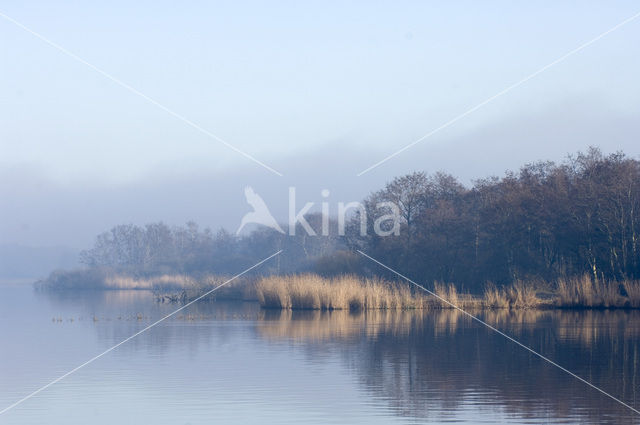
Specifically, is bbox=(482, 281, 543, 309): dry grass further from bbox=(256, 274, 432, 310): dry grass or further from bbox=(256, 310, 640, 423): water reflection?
bbox=(256, 310, 640, 423): water reflection

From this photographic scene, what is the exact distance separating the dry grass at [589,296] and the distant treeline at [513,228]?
2605mm

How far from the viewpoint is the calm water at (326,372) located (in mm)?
14195

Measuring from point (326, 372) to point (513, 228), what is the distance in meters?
28.3

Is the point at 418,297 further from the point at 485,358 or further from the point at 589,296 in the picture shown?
the point at 485,358

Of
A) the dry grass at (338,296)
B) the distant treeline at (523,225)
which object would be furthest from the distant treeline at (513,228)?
the dry grass at (338,296)

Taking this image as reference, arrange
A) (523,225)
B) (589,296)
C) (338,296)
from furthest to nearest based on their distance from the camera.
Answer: (523,225)
(589,296)
(338,296)

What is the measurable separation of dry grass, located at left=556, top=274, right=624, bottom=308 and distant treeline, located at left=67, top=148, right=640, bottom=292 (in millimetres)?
2605

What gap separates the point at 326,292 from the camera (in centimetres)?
3794

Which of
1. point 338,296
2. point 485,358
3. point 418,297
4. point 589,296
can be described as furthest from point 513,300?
point 485,358

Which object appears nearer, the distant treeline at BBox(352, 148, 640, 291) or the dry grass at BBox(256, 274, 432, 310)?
the dry grass at BBox(256, 274, 432, 310)

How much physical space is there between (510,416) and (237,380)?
6285mm

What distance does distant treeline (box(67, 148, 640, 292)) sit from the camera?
41844 millimetres

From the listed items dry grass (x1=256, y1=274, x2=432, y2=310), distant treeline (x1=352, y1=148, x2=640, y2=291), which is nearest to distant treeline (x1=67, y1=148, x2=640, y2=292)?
distant treeline (x1=352, y1=148, x2=640, y2=291)

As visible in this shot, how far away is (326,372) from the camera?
1883 cm
